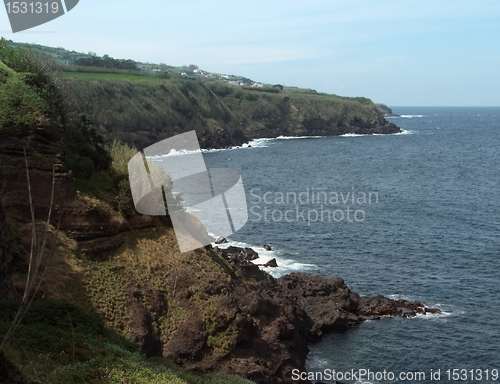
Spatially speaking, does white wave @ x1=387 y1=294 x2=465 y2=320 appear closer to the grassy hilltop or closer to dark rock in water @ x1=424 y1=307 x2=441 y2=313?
dark rock in water @ x1=424 y1=307 x2=441 y2=313

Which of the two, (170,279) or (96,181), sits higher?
(96,181)

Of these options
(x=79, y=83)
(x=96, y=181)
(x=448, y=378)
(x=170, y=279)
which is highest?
(x=79, y=83)

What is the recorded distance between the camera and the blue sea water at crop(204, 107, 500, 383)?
22703 mm

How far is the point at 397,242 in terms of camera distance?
38.1m

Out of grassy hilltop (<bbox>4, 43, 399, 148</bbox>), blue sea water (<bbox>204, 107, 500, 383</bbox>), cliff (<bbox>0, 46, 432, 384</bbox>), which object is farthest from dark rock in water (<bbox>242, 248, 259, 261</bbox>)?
grassy hilltop (<bbox>4, 43, 399, 148</bbox>)

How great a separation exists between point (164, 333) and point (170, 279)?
2330mm

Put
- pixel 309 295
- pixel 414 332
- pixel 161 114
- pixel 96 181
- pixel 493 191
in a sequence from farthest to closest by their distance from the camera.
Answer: pixel 161 114
pixel 493 191
pixel 309 295
pixel 414 332
pixel 96 181

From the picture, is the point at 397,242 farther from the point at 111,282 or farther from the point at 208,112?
the point at 208,112

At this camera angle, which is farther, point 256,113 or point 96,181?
point 256,113

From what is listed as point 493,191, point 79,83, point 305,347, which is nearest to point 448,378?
point 305,347

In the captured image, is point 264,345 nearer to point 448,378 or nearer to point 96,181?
point 448,378

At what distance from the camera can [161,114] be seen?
335 ft

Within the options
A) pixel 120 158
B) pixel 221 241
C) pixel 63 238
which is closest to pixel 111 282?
pixel 63 238

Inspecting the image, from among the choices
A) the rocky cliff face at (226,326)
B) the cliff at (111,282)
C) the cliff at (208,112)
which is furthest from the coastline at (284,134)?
the rocky cliff face at (226,326)
